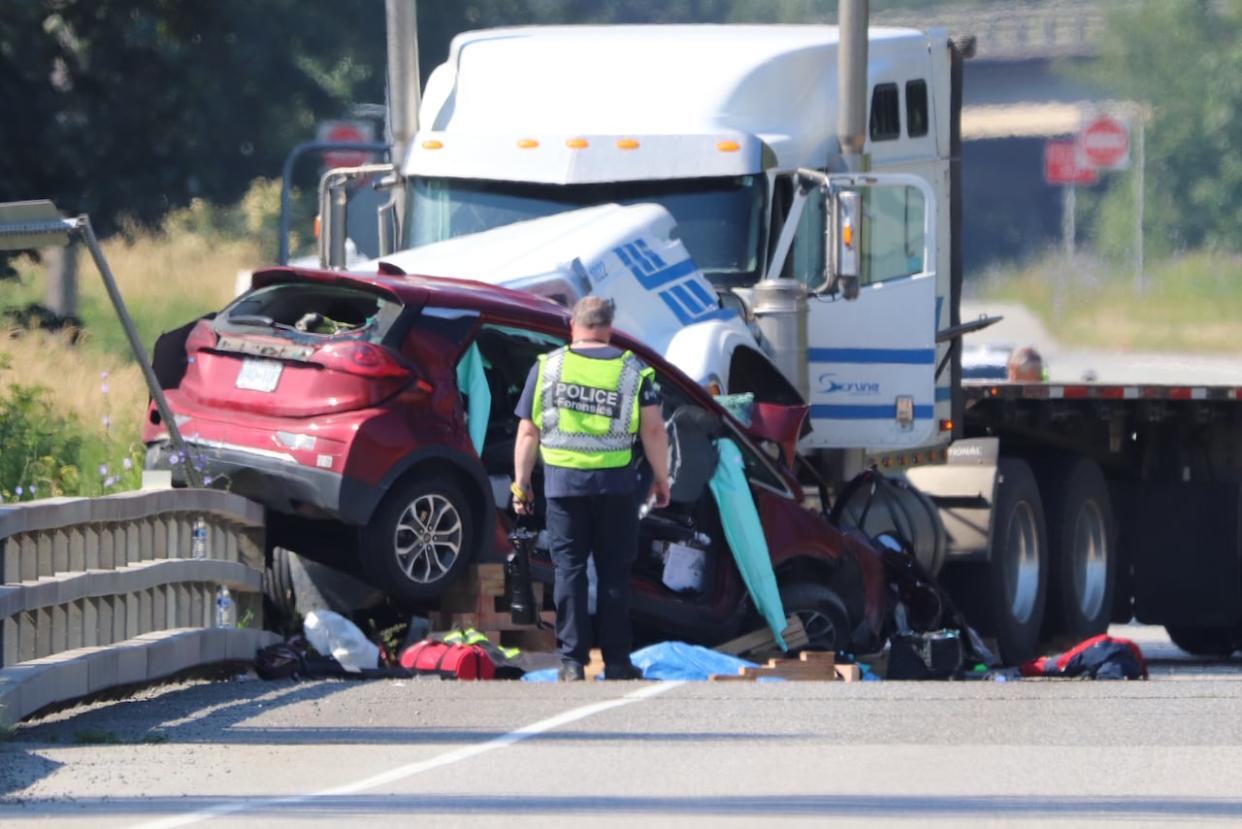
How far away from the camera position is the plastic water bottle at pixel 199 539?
1170 centimetres

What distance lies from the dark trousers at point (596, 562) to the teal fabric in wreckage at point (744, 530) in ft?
3.54

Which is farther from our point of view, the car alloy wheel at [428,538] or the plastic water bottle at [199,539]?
the car alloy wheel at [428,538]

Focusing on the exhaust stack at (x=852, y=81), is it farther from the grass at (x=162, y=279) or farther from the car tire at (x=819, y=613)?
the grass at (x=162, y=279)

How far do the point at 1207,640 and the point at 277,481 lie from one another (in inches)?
390

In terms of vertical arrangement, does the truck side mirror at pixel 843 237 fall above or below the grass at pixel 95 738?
above

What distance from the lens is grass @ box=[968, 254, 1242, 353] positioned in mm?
45562

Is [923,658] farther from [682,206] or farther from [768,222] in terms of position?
[682,206]

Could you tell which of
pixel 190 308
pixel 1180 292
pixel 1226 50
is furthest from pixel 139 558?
pixel 1226 50

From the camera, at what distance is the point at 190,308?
115ft

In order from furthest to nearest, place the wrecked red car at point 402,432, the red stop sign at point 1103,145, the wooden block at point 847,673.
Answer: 1. the red stop sign at point 1103,145
2. the wooden block at point 847,673
3. the wrecked red car at point 402,432

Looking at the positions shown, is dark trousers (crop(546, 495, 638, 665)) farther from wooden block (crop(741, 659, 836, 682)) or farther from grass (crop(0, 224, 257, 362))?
grass (crop(0, 224, 257, 362))

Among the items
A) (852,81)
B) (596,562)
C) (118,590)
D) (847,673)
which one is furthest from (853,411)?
(118,590)

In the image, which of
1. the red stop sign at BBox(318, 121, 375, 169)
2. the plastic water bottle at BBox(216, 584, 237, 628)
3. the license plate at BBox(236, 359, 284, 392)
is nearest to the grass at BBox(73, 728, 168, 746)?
the plastic water bottle at BBox(216, 584, 237, 628)

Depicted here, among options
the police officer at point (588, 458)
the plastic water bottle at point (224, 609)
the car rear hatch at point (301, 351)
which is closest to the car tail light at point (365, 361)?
the car rear hatch at point (301, 351)
